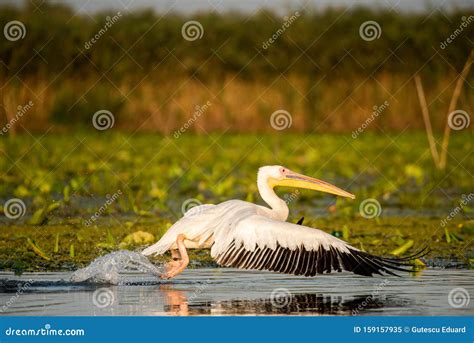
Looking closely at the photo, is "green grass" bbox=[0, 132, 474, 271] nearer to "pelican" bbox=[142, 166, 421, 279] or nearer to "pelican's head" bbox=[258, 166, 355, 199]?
"pelican's head" bbox=[258, 166, 355, 199]

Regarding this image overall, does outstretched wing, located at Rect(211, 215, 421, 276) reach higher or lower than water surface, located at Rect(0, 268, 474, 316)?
higher

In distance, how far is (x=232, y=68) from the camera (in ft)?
92.0

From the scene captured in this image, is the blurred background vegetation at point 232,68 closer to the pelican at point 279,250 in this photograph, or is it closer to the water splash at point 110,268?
the water splash at point 110,268

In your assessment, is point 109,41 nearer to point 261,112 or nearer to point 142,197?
point 261,112

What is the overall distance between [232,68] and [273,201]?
1908 cm

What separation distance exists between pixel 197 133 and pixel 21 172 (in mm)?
9632

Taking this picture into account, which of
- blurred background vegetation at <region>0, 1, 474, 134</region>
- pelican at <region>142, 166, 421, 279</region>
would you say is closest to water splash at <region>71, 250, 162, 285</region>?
pelican at <region>142, 166, 421, 279</region>

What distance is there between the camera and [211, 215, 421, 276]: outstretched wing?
26.8 ft

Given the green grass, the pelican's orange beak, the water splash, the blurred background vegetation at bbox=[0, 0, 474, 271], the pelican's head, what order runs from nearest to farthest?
the water splash < the pelican's head < the pelican's orange beak < the green grass < the blurred background vegetation at bbox=[0, 0, 474, 271]

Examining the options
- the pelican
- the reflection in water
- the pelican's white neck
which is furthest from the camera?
the pelican's white neck

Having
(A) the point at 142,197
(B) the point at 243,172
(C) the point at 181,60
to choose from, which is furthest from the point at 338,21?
(A) the point at 142,197

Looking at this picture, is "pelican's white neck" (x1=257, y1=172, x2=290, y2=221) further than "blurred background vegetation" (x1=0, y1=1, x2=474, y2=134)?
No

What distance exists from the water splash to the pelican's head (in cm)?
129

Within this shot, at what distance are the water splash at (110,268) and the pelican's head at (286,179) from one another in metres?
1.29
